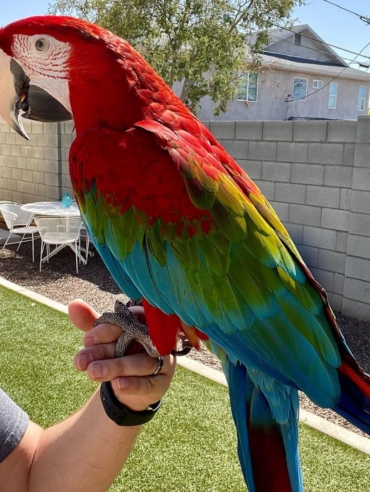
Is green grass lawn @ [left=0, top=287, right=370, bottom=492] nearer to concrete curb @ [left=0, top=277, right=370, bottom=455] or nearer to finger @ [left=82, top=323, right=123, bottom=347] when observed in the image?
concrete curb @ [left=0, top=277, right=370, bottom=455]

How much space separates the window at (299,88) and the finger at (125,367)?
15701mm

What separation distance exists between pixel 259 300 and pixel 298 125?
9.75ft

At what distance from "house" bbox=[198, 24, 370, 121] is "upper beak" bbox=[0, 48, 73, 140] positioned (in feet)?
37.4

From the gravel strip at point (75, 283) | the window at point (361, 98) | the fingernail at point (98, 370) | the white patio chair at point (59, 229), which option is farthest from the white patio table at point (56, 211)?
the window at point (361, 98)

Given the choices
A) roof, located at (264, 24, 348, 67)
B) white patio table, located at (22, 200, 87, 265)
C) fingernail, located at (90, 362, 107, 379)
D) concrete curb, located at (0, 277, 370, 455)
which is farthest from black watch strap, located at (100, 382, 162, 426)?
roof, located at (264, 24, 348, 67)

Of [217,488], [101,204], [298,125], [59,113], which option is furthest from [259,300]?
[298,125]

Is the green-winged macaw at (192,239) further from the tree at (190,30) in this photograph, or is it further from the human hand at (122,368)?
the tree at (190,30)

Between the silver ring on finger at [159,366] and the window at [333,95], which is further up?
the window at [333,95]

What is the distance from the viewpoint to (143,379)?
38.2 inches

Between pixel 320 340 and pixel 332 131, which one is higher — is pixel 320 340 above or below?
below

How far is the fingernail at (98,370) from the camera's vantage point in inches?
35.7

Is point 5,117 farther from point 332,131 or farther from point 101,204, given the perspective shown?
point 332,131

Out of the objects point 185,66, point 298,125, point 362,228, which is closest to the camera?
point 362,228

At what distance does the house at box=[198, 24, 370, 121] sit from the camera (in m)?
13.9
